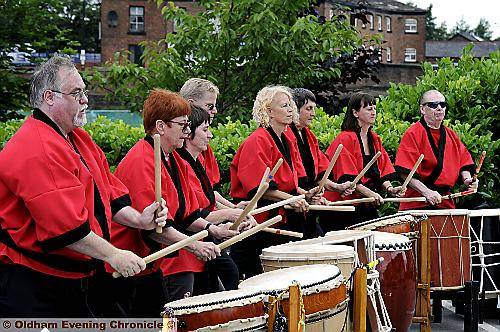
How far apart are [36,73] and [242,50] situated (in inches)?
257

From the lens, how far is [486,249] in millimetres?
8258

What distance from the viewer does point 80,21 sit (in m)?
61.8

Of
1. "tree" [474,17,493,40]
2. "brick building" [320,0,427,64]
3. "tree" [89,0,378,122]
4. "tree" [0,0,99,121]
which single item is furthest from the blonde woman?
"tree" [474,17,493,40]

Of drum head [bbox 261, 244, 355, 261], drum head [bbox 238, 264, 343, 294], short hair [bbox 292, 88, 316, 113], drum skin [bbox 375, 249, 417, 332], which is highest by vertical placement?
short hair [bbox 292, 88, 316, 113]

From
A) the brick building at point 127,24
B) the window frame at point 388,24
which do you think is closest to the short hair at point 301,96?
the brick building at point 127,24

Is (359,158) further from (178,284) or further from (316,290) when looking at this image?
(316,290)

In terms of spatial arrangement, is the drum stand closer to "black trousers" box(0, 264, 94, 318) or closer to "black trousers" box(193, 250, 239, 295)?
"black trousers" box(193, 250, 239, 295)

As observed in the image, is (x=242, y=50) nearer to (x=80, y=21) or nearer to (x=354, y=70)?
(x=354, y=70)

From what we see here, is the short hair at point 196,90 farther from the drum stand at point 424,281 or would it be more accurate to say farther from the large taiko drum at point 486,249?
the large taiko drum at point 486,249

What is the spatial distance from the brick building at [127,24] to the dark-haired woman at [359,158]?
45.8 metres

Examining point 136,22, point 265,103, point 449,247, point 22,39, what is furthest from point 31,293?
point 136,22

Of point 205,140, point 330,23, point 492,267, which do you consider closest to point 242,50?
point 330,23

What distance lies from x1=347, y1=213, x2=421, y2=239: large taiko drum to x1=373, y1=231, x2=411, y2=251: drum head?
11 cm

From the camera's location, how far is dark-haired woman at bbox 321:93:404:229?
7.90 metres
